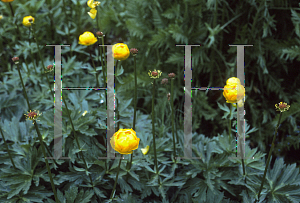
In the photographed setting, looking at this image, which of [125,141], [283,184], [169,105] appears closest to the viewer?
[125,141]

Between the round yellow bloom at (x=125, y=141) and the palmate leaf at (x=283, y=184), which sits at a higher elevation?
the round yellow bloom at (x=125, y=141)

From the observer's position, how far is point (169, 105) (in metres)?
1.56

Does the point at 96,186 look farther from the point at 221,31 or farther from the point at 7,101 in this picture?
the point at 221,31

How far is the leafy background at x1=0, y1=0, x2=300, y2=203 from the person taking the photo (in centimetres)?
109

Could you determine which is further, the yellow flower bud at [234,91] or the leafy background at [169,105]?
the leafy background at [169,105]

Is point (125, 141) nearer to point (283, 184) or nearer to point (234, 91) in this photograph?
point (234, 91)

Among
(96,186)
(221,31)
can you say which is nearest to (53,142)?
(96,186)

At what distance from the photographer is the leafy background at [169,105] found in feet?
3.57

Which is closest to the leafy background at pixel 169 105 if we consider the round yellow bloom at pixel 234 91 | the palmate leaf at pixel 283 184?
the palmate leaf at pixel 283 184

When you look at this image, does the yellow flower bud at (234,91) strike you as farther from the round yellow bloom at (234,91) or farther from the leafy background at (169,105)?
the leafy background at (169,105)

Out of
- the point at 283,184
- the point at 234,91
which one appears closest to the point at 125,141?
the point at 234,91

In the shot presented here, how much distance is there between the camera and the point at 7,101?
1.57m

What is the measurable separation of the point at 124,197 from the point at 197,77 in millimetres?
955

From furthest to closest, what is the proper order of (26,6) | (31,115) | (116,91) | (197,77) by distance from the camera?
(26,6) < (197,77) < (116,91) < (31,115)
